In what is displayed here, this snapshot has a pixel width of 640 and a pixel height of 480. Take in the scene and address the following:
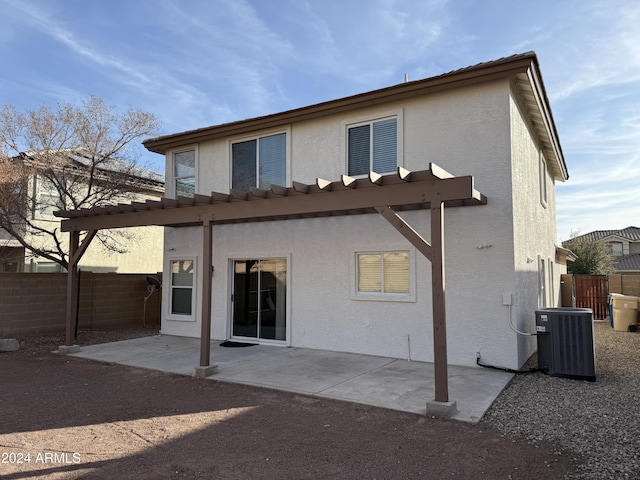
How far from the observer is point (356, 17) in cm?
947

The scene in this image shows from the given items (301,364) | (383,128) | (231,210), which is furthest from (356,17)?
(301,364)

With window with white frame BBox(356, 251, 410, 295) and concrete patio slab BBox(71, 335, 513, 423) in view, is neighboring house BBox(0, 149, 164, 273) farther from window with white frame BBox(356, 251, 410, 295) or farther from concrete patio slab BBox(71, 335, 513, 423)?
window with white frame BBox(356, 251, 410, 295)

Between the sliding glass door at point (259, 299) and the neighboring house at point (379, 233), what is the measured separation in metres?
0.03

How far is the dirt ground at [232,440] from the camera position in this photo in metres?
3.81

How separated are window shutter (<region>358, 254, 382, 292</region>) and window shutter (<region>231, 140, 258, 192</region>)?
10.9 feet

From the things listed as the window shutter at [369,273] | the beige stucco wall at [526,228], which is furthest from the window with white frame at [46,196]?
the beige stucco wall at [526,228]

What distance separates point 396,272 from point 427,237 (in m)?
0.92

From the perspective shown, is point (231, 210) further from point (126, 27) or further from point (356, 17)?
point (126, 27)

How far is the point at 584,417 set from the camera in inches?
203

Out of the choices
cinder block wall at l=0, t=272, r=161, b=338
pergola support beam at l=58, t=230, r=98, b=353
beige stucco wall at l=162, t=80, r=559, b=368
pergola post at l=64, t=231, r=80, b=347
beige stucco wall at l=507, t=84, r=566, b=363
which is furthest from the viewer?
cinder block wall at l=0, t=272, r=161, b=338

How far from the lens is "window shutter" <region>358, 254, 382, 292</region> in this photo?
28.9ft

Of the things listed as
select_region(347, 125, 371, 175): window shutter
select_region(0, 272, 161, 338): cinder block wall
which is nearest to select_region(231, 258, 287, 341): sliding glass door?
select_region(347, 125, 371, 175): window shutter

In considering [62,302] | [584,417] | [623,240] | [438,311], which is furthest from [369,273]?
[623,240]

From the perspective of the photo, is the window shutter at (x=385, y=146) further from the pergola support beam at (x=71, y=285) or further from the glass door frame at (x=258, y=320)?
the pergola support beam at (x=71, y=285)
